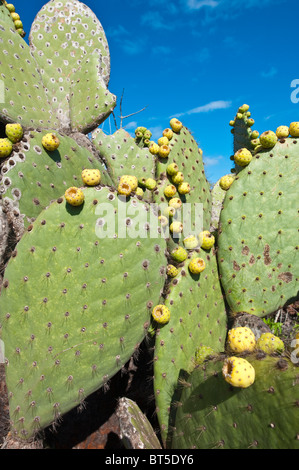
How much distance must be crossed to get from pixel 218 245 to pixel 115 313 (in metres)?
0.79

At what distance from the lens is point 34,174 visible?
161cm

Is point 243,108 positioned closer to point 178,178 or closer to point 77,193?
point 178,178

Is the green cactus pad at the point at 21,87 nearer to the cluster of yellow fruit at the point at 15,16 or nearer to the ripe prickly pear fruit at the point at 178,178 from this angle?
the cluster of yellow fruit at the point at 15,16

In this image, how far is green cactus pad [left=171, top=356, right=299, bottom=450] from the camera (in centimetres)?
87

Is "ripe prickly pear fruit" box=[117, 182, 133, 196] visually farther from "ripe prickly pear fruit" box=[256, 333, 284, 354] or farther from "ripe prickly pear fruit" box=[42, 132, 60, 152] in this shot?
"ripe prickly pear fruit" box=[256, 333, 284, 354]

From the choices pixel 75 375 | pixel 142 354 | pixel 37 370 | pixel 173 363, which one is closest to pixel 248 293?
pixel 173 363

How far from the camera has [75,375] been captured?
51.2 inches

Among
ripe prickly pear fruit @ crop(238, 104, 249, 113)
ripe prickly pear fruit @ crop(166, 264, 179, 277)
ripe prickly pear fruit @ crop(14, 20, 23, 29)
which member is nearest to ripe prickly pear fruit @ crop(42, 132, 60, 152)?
ripe prickly pear fruit @ crop(166, 264, 179, 277)

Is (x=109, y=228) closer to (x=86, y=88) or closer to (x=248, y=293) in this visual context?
(x=248, y=293)

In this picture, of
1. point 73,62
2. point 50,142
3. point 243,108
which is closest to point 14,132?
point 50,142

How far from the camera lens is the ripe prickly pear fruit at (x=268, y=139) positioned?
1.75 m

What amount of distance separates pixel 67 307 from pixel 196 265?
67 centimetres

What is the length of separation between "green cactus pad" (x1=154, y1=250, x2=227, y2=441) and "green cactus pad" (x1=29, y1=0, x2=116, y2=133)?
163 cm

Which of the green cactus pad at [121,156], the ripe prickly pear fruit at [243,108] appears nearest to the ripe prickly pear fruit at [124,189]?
the green cactus pad at [121,156]
